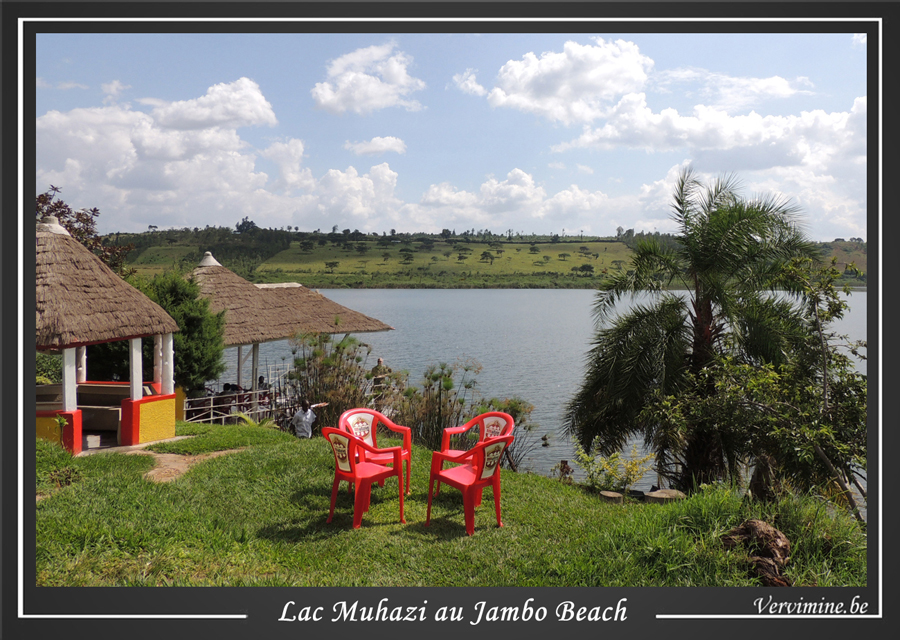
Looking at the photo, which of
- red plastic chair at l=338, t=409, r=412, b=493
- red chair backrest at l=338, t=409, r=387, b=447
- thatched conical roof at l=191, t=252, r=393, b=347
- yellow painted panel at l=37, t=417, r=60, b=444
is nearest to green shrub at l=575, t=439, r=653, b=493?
red plastic chair at l=338, t=409, r=412, b=493

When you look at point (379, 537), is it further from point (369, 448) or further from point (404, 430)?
point (404, 430)

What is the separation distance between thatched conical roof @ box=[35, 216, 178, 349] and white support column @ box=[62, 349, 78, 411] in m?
0.25

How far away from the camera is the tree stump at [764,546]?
408 centimetres

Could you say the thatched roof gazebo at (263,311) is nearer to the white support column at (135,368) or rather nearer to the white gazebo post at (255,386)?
the white gazebo post at (255,386)

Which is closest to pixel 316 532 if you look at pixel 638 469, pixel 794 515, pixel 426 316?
pixel 794 515

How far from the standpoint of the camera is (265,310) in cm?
1429

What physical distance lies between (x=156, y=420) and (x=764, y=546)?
7.96 meters

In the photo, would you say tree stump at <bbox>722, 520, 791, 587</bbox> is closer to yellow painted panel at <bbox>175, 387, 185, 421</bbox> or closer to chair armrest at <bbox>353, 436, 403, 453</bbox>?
chair armrest at <bbox>353, 436, 403, 453</bbox>

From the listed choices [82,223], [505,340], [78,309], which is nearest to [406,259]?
[505,340]

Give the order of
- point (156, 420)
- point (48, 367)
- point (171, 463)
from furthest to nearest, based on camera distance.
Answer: point (48, 367)
point (156, 420)
point (171, 463)

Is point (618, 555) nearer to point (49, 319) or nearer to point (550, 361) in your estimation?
point (49, 319)

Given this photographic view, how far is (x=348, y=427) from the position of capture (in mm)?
6125

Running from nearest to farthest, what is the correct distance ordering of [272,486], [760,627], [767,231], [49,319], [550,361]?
[760,627]
[272,486]
[49,319]
[767,231]
[550,361]

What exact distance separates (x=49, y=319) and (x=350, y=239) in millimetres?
49800
